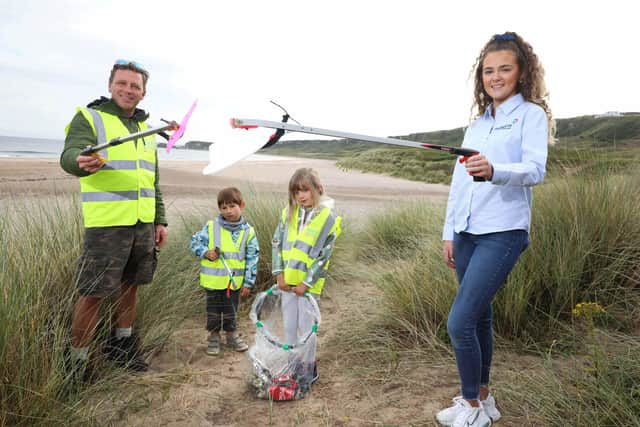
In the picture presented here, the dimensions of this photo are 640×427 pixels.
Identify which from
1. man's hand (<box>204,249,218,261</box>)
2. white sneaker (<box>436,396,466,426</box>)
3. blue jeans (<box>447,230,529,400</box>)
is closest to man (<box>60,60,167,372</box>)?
man's hand (<box>204,249,218,261</box>)

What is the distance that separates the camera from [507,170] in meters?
1.87

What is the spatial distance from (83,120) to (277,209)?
294cm

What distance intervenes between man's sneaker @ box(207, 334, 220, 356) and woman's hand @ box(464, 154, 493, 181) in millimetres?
2503

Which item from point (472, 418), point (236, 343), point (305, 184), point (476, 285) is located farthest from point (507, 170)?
point (236, 343)

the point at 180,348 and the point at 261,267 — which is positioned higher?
the point at 261,267

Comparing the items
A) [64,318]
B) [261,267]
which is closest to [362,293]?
[261,267]

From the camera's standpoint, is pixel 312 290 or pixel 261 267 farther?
pixel 261 267

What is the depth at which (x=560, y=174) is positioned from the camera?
4.76 m

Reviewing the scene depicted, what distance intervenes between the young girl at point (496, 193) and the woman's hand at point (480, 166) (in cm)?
2

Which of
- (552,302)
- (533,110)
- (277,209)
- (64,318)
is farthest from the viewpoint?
(277,209)

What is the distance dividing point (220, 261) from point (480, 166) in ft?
7.54

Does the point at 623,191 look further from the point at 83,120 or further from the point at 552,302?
the point at 83,120

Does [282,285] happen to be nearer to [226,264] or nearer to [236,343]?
[226,264]

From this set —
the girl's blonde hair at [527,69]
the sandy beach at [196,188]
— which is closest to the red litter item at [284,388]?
the girl's blonde hair at [527,69]
